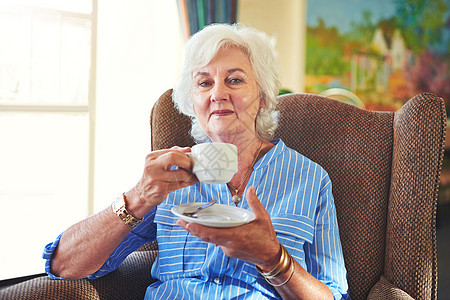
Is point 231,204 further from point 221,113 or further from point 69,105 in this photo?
point 69,105

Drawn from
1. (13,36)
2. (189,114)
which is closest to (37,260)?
(13,36)

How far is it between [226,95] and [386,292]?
70 centimetres

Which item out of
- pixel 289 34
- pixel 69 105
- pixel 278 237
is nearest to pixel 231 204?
pixel 278 237

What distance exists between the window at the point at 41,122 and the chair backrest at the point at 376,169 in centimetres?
143

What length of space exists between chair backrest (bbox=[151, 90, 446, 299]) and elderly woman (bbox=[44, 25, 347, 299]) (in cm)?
12

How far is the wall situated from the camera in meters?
4.04

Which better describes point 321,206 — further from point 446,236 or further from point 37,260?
point 446,236

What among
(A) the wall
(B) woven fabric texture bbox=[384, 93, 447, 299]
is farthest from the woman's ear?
(A) the wall

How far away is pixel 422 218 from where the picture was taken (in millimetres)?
1305

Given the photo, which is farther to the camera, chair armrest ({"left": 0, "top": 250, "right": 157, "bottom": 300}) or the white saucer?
chair armrest ({"left": 0, "top": 250, "right": 157, "bottom": 300})

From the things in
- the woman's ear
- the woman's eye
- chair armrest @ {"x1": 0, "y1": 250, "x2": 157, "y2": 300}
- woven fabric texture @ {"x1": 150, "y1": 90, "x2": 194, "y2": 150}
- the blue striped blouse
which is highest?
the woman's eye

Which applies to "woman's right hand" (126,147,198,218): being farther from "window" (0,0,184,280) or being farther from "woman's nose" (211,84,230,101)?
"window" (0,0,184,280)

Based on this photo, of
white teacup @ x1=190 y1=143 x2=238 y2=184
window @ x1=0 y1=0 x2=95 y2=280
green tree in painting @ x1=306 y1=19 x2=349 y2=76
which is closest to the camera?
white teacup @ x1=190 y1=143 x2=238 y2=184

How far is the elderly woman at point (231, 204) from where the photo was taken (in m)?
1.17
